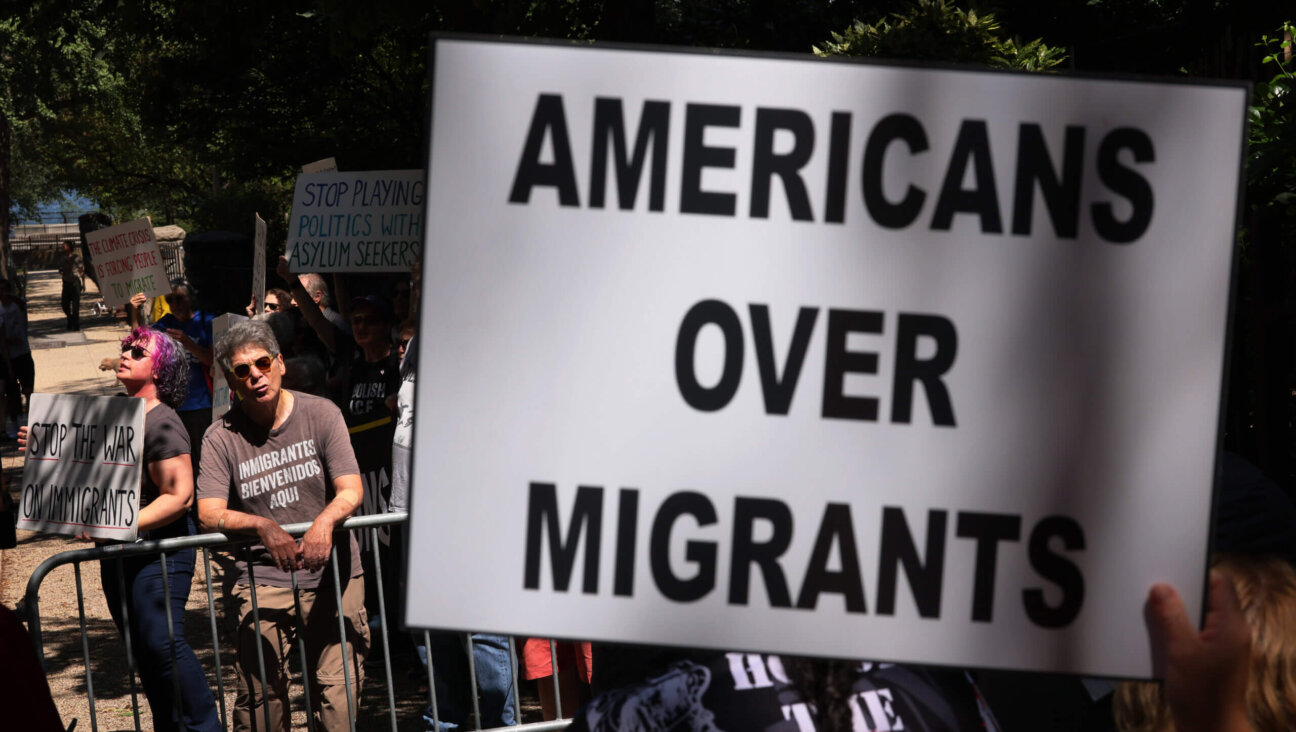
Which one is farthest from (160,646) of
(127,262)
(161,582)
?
(127,262)

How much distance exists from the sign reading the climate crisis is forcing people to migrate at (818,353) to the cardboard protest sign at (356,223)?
607 cm

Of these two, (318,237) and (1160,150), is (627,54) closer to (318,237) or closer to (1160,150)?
(1160,150)

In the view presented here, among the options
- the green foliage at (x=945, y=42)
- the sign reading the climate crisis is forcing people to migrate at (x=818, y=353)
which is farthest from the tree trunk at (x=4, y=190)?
the sign reading the climate crisis is forcing people to migrate at (x=818, y=353)

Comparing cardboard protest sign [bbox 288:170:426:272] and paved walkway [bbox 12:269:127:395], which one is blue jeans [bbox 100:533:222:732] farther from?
paved walkway [bbox 12:269:127:395]

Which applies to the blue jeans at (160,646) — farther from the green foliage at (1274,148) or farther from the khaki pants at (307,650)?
the green foliage at (1274,148)

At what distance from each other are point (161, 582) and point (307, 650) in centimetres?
65

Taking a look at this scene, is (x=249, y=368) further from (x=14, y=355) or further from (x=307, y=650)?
(x=14, y=355)

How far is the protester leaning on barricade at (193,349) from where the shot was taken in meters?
8.94

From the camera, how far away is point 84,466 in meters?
5.00

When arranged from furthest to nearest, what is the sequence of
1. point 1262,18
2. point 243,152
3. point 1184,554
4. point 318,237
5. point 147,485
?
point 243,152, point 318,237, point 1262,18, point 147,485, point 1184,554

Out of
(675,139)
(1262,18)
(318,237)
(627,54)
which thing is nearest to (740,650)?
(675,139)

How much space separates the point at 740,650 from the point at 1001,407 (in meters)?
0.50

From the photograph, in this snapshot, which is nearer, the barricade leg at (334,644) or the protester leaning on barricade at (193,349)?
the barricade leg at (334,644)

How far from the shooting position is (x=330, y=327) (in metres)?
8.17
